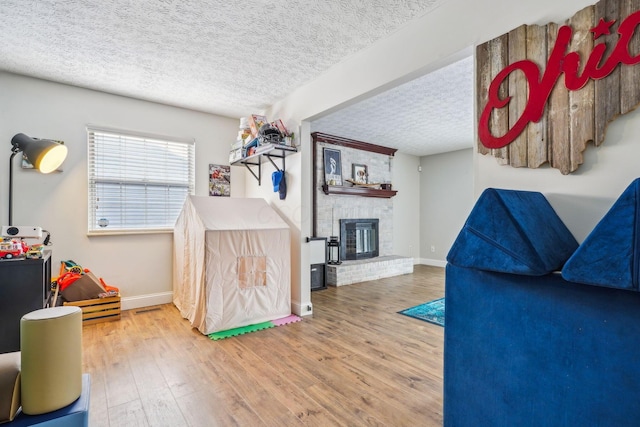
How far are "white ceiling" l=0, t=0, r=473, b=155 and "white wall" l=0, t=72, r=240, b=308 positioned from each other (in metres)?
0.18

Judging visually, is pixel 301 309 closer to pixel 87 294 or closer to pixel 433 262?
pixel 87 294

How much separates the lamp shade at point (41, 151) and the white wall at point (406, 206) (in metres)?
5.51

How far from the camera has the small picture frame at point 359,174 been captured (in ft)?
19.4

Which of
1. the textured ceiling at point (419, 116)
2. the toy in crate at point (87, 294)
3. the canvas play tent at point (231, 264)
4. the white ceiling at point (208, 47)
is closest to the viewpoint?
the white ceiling at point (208, 47)

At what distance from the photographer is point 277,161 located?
3.82m

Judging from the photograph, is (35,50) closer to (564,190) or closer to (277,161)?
(277,161)

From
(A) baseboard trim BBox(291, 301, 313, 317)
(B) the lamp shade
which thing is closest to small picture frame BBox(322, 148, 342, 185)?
(A) baseboard trim BBox(291, 301, 313, 317)

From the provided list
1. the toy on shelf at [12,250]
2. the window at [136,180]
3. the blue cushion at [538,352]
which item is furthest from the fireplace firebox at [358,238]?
the toy on shelf at [12,250]

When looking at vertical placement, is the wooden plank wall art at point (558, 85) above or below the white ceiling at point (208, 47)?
below

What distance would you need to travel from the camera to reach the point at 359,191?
5.83 metres

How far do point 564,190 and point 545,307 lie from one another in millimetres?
594

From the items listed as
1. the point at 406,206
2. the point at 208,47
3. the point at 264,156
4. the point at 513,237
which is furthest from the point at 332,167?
the point at 513,237

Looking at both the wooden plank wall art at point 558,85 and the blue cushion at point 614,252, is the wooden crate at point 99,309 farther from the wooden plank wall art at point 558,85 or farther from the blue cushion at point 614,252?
the blue cushion at point 614,252

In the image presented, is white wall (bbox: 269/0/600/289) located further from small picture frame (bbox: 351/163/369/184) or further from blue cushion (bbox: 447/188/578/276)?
small picture frame (bbox: 351/163/369/184)
